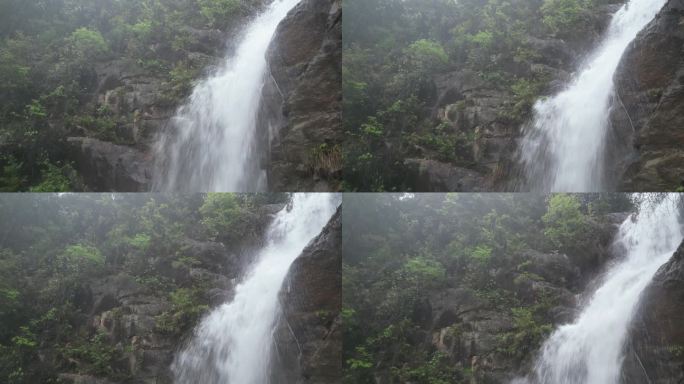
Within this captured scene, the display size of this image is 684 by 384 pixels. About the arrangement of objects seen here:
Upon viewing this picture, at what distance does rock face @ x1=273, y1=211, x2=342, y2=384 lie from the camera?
402 centimetres

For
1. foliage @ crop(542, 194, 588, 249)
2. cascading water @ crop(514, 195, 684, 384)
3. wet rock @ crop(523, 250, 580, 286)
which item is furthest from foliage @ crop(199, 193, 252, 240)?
cascading water @ crop(514, 195, 684, 384)

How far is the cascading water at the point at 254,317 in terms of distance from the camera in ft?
13.1

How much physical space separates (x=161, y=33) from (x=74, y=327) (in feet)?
6.62

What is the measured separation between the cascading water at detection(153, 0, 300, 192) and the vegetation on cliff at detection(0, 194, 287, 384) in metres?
0.13

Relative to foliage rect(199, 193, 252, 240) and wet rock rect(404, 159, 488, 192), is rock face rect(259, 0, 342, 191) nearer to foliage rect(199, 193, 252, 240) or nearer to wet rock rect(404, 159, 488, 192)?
foliage rect(199, 193, 252, 240)

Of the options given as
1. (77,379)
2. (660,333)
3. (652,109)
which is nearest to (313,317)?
(77,379)

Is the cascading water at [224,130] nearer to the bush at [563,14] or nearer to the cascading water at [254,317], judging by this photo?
the cascading water at [254,317]

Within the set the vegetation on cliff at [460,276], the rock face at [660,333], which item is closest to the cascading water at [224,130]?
the vegetation on cliff at [460,276]


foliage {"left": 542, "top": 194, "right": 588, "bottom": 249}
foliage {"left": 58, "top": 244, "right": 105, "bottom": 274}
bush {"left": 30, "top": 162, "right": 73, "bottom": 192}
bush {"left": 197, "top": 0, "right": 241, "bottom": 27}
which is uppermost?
bush {"left": 197, "top": 0, "right": 241, "bottom": 27}

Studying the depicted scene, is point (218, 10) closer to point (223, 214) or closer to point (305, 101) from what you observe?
point (305, 101)

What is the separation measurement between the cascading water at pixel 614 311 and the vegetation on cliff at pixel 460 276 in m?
0.10

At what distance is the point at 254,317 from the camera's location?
13.3 feet

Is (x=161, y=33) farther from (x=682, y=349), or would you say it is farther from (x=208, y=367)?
(x=682, y=349)

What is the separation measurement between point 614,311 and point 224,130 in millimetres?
2775
